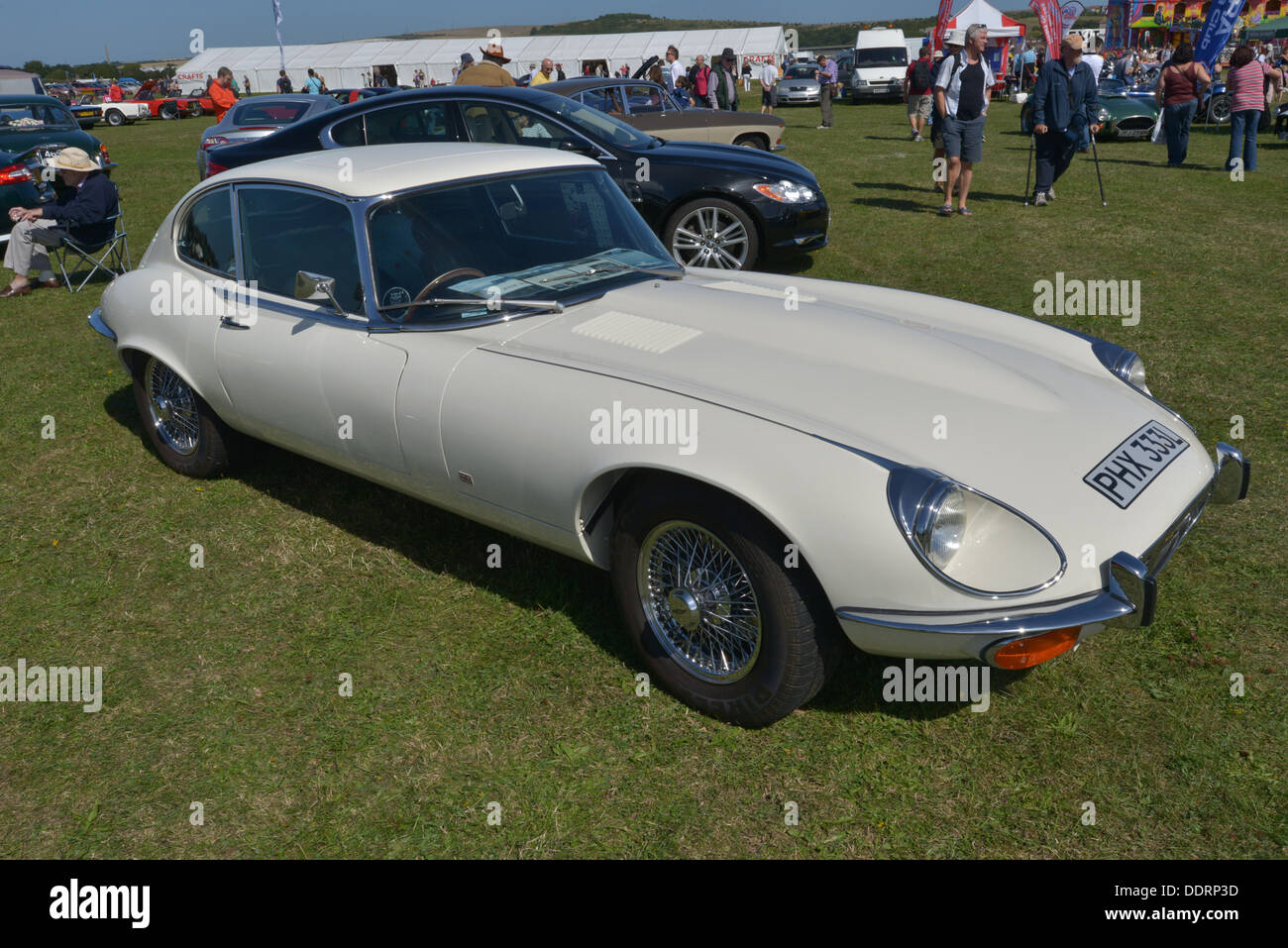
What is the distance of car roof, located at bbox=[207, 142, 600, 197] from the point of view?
11.9 feet

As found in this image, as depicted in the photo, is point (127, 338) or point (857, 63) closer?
point (127, 338)

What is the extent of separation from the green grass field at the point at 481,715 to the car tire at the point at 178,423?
15 cm

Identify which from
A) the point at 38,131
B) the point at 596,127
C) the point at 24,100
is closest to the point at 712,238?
the point at 596,127

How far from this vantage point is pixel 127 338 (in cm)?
456

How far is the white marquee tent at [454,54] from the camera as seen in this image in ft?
145

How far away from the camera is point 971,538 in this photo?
2.42 meters

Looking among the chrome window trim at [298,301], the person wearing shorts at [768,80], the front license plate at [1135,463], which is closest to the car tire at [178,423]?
the chrome window trim at [298,301]

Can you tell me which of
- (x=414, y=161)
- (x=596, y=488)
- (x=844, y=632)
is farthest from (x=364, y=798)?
(x=414, y=161)

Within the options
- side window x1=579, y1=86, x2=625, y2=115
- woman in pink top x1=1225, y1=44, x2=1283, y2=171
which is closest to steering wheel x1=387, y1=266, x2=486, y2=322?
side window x1=579, y1=86, x2=625, y2=115

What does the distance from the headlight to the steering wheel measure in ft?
15.2

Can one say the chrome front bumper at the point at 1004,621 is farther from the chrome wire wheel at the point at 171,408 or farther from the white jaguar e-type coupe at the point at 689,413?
the chrome wire wheel at the point at 171,408

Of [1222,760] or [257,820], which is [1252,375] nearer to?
[1222,760]

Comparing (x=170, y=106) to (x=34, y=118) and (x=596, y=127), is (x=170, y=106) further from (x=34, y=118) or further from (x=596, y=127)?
(x=596, y=127)

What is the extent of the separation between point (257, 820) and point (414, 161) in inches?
99.0
